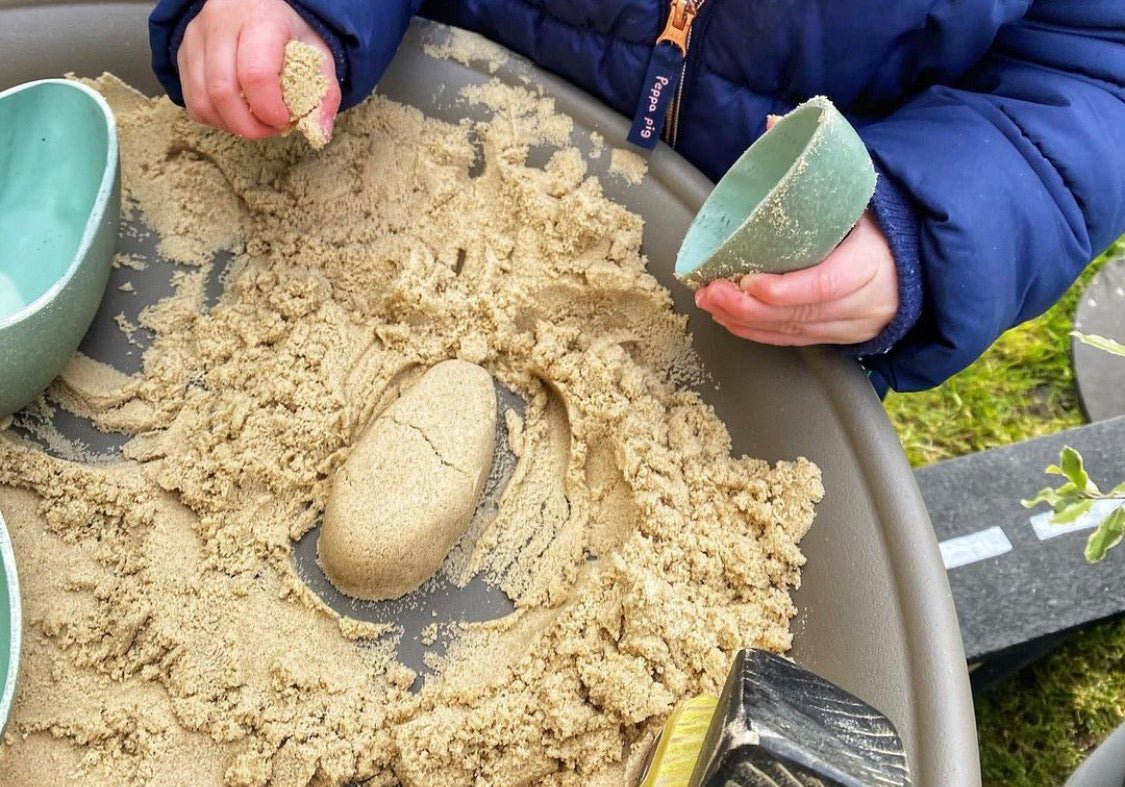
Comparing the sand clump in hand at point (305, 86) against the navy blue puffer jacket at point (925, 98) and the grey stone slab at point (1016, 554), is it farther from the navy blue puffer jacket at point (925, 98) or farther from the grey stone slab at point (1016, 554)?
the grey stone slab at point (1016, 554)

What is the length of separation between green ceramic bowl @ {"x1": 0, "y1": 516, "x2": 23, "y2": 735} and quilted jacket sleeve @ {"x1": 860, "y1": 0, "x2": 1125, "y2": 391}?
703 mm

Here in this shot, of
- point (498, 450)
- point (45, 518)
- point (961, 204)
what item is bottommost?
point (45, 518)

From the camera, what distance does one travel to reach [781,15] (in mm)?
816

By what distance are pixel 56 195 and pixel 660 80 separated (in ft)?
1.93

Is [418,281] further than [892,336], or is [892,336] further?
[418,281]

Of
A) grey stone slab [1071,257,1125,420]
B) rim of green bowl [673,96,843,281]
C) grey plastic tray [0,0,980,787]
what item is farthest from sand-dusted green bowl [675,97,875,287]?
grey stone slab [1071,257,1125,420]

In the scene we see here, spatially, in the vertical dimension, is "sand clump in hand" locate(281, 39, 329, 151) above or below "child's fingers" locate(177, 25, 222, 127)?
above

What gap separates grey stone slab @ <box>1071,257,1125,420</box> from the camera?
1371 millimetres

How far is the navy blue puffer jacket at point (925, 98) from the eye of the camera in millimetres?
738

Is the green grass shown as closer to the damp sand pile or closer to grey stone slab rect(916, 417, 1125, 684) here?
grey stone slab rect(916, 417, 1125, 684)

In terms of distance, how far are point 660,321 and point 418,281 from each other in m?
0.23

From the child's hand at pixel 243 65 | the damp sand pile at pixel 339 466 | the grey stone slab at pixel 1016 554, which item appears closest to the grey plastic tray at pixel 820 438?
the damp sand pile at pixel 339 466

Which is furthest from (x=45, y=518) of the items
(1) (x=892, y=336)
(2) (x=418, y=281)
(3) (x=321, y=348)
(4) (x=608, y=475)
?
(1) (x=892, y=336)

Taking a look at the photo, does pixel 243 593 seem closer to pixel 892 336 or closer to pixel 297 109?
pixel 297 109
